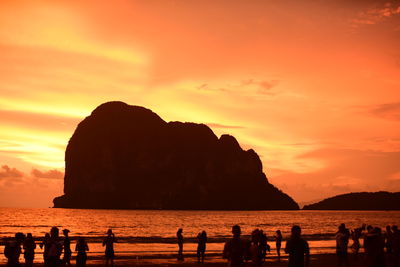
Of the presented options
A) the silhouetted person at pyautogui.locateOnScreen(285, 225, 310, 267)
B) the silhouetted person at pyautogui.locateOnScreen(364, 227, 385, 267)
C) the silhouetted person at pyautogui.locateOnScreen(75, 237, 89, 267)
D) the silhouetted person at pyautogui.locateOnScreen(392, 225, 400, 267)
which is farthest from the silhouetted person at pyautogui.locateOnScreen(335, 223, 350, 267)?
the silhouetted person at pyautogui.locateOnScreen(75, 237, 89, 267)

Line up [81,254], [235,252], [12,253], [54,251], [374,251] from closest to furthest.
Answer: [235,252] < [374,251] < [54,251] < [12,253] < [81,254]

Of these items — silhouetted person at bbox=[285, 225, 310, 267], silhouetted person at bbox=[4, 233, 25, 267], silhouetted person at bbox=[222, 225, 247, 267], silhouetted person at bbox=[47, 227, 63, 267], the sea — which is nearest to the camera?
silhouetted person at bbox=[222, 225, 247, 267]

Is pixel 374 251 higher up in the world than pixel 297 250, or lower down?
lower down

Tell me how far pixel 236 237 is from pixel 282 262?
2172 cm

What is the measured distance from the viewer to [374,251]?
1647 cm

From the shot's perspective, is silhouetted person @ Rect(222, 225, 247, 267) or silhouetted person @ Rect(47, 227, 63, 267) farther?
silhouetted person @ Rect(47, 227, 63, 267)

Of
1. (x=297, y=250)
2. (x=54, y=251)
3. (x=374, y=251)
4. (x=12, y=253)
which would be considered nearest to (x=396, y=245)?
(x=374, y=251)

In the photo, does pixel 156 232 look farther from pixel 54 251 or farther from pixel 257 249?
pixel 257 249

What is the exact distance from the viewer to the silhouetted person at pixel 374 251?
53.9ft

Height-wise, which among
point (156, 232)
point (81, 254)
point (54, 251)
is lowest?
point (156, 232)

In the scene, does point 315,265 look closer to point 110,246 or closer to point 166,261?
point 166,261

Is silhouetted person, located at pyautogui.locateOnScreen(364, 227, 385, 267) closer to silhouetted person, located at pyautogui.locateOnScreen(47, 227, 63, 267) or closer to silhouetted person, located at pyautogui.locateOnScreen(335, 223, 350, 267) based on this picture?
silhouetted person, located at pyautogui.locateOnScreen(335, 223, 350, 267)

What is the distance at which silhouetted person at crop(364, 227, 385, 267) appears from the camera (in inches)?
647

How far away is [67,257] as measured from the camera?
78.4ft
